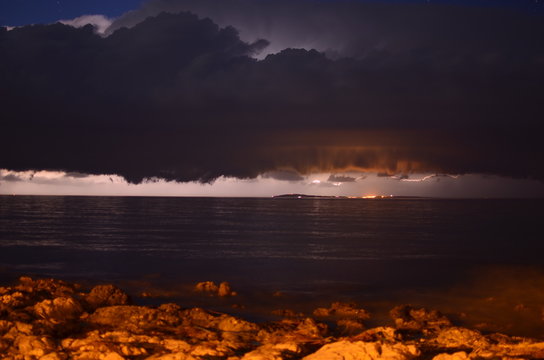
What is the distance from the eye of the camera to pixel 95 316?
15.6m

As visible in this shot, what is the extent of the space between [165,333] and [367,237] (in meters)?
44.6

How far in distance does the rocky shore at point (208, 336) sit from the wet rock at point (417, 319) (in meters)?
0.03

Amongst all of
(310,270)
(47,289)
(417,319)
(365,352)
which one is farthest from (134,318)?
(310,270)

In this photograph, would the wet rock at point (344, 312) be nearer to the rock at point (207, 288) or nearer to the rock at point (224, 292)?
the rock at point (224, 292)

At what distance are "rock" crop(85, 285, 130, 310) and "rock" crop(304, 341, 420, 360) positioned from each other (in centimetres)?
912

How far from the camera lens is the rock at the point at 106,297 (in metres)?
17.9

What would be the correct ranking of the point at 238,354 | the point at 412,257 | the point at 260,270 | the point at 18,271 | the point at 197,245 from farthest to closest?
1. the point at 197,245
2. the point at 412,257
3. the point at 260,270
4. the point at 18,271
5. the point at 238,354

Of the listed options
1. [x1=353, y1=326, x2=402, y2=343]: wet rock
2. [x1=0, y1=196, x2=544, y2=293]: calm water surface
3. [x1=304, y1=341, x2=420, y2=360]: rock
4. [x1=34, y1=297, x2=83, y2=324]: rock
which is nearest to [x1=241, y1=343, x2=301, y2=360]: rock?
[x1=304, y1=341, x2=420, y2=360]: rock

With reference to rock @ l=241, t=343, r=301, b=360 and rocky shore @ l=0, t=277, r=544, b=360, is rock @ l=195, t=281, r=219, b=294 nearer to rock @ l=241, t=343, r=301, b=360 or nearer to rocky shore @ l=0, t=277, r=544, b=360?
rocky shore @ l=0, t=277, r=544, b=360

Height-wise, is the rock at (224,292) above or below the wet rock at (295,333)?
below

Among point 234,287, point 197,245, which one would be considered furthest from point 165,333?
point 197,245

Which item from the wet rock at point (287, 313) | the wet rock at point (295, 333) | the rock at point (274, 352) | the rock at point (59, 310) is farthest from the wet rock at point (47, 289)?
the rock at point (274, 352)

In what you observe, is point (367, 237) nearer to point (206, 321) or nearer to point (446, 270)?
point (446, 270)

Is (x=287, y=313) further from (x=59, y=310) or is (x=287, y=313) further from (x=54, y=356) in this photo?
(x=54, y=356)
